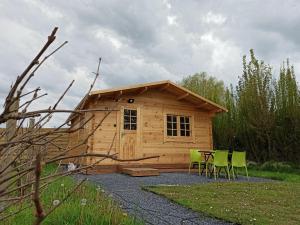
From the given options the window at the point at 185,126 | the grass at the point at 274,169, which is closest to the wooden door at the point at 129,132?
the window at the point at 185,126

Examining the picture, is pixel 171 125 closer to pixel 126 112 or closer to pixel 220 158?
pixel 126 112

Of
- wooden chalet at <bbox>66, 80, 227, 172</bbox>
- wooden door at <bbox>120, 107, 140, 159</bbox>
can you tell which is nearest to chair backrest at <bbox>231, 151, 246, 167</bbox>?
wooden chalet at <bbox>66, 80, 227, 172</bbox>

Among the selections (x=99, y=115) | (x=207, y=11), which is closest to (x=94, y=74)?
(x=99, y=115)

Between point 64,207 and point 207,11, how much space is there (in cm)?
A: 892

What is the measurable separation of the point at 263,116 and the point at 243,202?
8.44m

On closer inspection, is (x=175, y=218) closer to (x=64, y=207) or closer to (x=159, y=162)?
(x=64, y=207)

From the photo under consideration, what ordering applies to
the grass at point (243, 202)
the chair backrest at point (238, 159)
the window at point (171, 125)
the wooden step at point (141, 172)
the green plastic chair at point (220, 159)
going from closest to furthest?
the grass at point (243, 202) → the green plastic chair at point (220, 159) → the wooden step at point (141, 172) → the chair backrest at point (238, 159) → the window at point (171, 125)

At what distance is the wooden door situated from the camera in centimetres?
1086

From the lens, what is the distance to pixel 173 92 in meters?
12.4

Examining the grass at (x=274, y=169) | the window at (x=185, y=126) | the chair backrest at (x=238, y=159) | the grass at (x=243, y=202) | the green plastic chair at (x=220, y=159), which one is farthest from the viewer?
the window at (x=185, y=126)

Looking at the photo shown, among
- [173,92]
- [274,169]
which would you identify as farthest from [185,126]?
[274,169]

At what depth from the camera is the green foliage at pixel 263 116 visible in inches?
500

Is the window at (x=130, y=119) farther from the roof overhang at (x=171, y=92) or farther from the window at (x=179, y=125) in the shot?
the window at (x=179, y=125)

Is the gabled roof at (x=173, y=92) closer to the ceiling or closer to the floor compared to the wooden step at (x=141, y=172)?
closer to the ceiling
